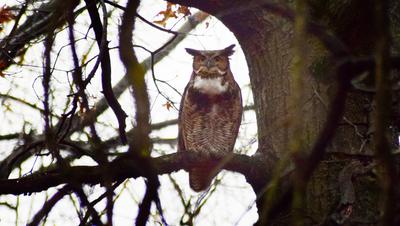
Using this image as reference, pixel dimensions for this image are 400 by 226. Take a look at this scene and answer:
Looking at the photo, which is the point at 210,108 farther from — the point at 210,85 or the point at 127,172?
the point at 127,172

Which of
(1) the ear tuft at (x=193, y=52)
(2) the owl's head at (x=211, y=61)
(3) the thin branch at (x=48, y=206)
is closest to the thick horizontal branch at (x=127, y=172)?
(3) the thin branch at (x=48, y=206)

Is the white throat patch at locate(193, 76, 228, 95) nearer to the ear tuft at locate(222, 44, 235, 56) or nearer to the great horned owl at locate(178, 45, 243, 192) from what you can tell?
the great horned owl at locate(178, 45, 243, 192)

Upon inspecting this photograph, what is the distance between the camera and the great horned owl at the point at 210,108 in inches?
194

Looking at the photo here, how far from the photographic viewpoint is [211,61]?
5.14 meters

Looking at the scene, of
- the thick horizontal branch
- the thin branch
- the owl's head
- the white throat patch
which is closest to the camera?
the thin branch

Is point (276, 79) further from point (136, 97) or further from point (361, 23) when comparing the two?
point (136, 97)

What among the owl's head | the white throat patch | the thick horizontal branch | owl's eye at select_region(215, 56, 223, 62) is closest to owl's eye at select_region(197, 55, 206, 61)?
the owl's head

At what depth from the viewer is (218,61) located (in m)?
5.19

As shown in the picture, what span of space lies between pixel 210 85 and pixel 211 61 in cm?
29

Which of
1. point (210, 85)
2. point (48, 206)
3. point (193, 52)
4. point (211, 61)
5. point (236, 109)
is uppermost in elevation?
point (193, 52)

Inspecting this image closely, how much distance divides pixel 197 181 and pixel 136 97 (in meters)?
3.68

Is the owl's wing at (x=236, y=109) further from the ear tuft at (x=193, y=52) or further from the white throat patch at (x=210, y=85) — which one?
the ear tuft at (x=193, y=52)

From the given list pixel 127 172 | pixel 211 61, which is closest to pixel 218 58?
pixel 211 61

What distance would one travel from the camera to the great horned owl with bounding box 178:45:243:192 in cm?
494
